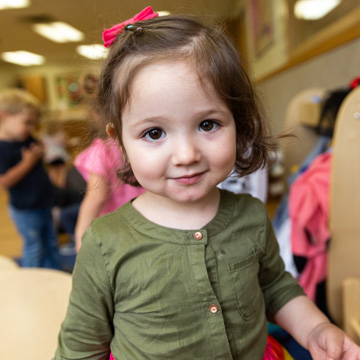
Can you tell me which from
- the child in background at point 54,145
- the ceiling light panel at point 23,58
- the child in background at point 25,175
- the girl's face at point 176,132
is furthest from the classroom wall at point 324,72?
the ceiling light panel at point 23,58

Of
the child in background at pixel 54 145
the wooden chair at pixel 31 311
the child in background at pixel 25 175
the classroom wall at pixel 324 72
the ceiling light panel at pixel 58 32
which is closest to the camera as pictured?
the wooden chair at pixel 31 311

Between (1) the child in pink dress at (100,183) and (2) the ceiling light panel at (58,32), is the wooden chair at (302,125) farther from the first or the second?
(2) the ceiling light panel at (58,32)

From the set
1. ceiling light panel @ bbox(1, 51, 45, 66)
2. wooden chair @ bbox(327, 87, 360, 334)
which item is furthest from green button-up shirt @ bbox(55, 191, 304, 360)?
ceiling light panel @ bbox(1, 51, 45, 66)

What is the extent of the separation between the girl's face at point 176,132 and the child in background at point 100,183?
0.21 m

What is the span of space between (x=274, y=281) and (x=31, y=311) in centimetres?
55

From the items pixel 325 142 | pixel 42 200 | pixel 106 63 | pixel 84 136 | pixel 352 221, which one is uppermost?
pixel 106 63

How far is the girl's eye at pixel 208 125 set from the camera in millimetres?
481

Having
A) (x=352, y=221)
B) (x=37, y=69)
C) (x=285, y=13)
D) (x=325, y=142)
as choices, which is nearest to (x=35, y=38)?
(x=37, y=69)

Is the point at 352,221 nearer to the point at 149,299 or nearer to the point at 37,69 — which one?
the point at 149,299

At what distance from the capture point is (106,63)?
53cm

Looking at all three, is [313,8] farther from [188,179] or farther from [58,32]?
[58,32]

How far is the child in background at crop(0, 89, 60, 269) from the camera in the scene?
1.89 m

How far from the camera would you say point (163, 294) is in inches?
20.2

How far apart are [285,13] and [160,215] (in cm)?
260
